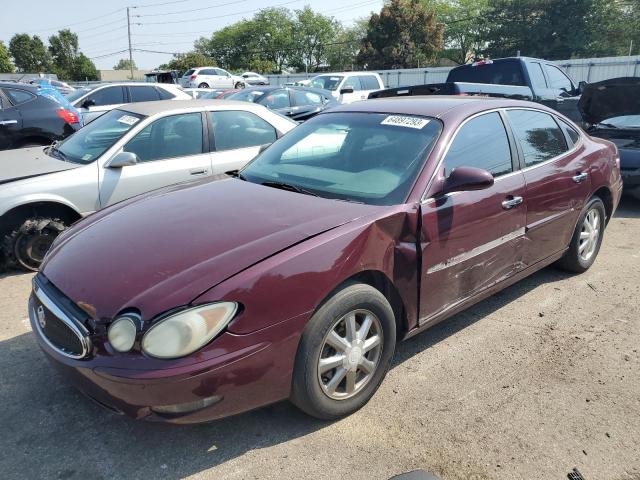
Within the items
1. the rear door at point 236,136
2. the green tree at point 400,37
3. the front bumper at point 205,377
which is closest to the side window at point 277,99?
the rear door at point 236,136

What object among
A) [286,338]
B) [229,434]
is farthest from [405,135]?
[229,434]

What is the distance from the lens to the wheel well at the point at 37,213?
471 centimetres

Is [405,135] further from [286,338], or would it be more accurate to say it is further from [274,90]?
[274,90]

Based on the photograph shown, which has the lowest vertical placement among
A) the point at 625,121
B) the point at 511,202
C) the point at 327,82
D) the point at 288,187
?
the point at 625,121

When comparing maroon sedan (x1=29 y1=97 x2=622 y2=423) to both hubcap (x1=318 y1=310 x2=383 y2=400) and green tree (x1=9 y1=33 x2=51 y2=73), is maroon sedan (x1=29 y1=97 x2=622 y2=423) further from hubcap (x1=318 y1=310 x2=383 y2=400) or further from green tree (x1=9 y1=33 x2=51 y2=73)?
green tree (x1=9 y1=33 x2=51 y2=73)

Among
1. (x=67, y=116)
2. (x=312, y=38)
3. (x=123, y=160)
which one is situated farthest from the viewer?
(x=312, y=38)

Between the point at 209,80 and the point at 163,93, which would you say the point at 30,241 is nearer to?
the point at 163,93

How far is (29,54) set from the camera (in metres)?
70.6

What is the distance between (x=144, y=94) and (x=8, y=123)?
4618 millimetres

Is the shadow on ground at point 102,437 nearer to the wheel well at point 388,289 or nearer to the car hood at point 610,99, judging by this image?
the wheel well at point 388,289

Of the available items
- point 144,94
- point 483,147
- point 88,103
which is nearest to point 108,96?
point 88,103

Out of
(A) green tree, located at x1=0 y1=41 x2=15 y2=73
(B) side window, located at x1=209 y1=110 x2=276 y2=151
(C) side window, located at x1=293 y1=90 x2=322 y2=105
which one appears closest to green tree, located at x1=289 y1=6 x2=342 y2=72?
(A) green tree, located at x1=0 y1=41 x2=15 y2=73

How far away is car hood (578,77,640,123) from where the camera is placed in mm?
8250

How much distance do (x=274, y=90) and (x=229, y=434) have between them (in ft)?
33.3
